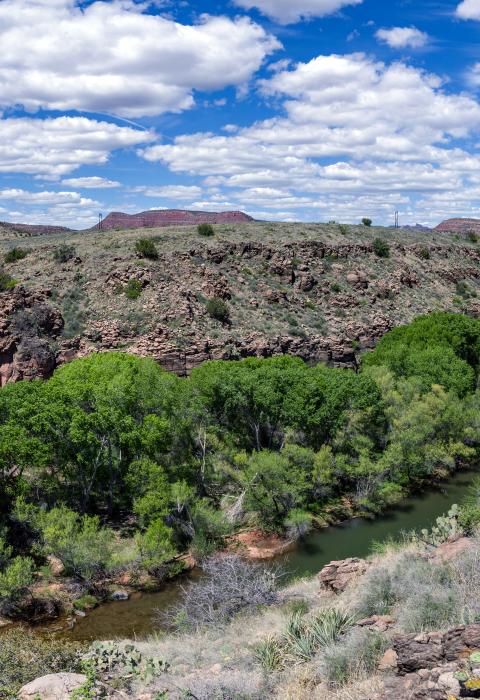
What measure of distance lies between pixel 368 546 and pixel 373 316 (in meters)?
37.1

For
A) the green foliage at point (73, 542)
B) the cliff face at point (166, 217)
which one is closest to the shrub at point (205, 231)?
the green foliage at point (73, 542)

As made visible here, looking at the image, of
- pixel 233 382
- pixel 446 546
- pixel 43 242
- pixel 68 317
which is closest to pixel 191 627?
pixel 446 546

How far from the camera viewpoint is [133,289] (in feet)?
175

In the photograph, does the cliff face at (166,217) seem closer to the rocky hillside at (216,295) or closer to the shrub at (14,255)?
the rocky hillside at (216,295)

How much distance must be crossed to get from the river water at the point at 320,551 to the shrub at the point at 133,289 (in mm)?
30697

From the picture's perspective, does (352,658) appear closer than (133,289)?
Yes

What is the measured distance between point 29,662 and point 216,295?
4443 cm

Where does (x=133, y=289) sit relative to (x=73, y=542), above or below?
above

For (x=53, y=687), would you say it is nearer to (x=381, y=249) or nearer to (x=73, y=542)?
(x=73, y=542)

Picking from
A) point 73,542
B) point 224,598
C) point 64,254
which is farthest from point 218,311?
point 224,598

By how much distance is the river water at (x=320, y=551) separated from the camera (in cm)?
2169

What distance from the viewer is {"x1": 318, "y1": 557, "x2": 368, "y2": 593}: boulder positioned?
17219 mm

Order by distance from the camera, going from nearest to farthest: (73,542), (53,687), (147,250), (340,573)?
1. (53,687)
2. (340,573)
3. (73,542)
4. (147,250)

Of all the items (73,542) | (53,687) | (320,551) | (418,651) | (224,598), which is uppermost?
(418,651)
